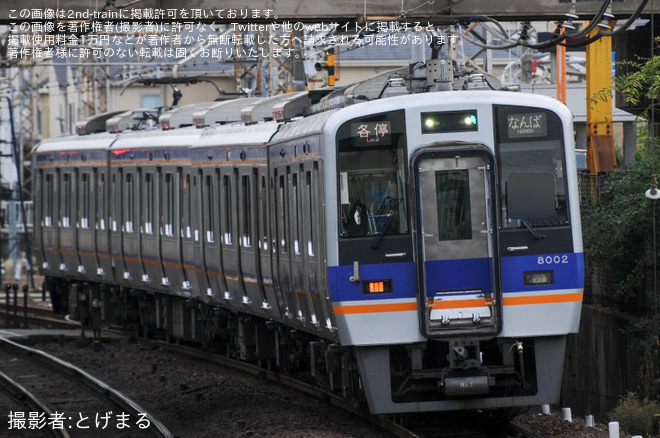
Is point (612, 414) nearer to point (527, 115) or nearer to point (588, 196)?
point (527, 115)

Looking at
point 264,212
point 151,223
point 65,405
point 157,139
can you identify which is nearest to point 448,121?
point 264,212

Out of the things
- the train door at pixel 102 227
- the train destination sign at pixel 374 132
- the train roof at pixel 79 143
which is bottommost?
the train door at pixel 102 227

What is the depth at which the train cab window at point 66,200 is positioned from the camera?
78.7 feet

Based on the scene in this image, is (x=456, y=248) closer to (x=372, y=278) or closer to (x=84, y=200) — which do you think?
(x=372, y=278)

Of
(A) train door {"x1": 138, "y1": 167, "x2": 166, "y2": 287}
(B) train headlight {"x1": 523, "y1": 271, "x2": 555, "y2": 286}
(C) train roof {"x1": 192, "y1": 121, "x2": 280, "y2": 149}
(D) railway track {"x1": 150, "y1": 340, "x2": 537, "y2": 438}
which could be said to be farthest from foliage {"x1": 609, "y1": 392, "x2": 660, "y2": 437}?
(A) train door {"x1": 138, "y1": 167, "x2": 166, "y2": 287}

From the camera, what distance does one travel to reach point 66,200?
2412cm

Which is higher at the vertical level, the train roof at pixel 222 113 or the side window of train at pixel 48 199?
the train roof at pixel 222 113

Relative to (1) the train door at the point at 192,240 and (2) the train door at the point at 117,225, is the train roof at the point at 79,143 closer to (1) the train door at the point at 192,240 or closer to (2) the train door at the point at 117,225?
(2) the train door at the point at 117,225

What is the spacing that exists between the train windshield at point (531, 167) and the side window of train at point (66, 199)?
45.4ft

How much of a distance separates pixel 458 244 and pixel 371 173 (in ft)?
2.92

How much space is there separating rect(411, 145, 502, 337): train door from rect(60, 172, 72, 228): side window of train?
13.8m

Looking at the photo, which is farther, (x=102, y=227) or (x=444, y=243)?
(x=102, y=227)

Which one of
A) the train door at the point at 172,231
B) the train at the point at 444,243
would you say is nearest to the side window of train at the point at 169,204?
the train door at the point at 172,231

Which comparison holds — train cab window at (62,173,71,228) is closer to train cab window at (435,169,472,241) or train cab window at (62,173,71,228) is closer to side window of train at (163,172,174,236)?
side window of train at (163,172,174,236)
